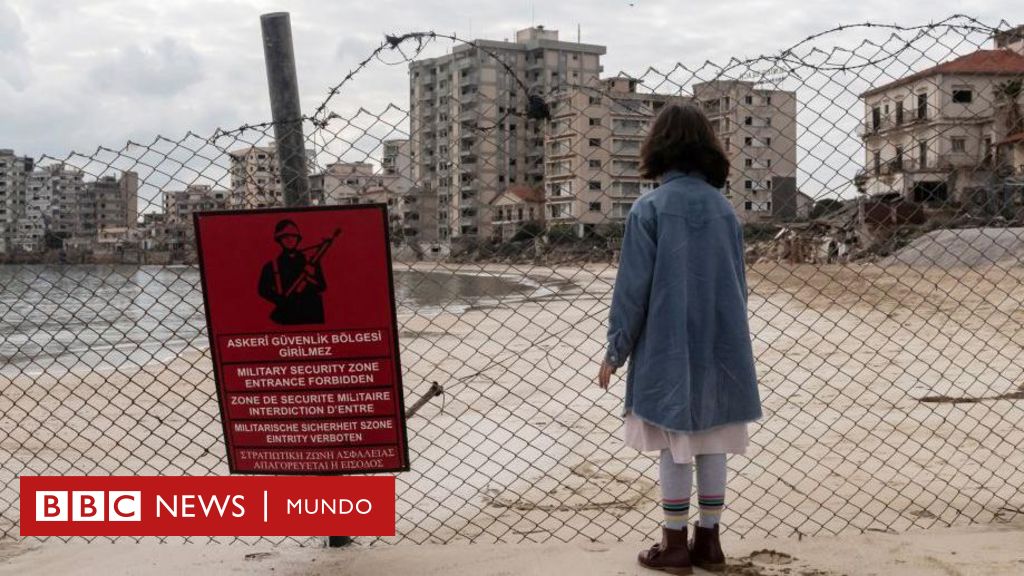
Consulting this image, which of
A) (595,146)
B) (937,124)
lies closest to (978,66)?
(937,124)

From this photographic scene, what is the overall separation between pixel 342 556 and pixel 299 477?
0.39m

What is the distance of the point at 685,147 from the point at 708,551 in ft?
4.88

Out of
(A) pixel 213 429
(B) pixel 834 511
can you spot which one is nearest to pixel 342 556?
(B) pixel 834 511

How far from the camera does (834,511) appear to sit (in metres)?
5.12

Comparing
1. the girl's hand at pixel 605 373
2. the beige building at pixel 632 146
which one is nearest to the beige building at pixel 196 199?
the beige building at pixel 632 146

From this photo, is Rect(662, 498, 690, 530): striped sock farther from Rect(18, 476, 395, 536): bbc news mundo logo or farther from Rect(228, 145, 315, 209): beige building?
Rect(228, 145, 315, 209): beige building

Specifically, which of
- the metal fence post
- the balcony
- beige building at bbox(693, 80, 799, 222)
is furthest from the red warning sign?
the balcony

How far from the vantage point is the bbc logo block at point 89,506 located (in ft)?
14.8

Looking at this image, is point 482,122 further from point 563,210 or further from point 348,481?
point 348,481

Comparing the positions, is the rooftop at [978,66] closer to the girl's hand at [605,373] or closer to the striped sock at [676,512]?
the girl's hand at [605,373]

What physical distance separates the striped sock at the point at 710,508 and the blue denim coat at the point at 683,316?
0.34 meters

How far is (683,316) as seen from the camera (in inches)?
133

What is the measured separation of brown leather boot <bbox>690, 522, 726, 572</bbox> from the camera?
12.2 feet

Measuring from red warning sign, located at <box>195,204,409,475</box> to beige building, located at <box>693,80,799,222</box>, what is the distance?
160 centimetres
